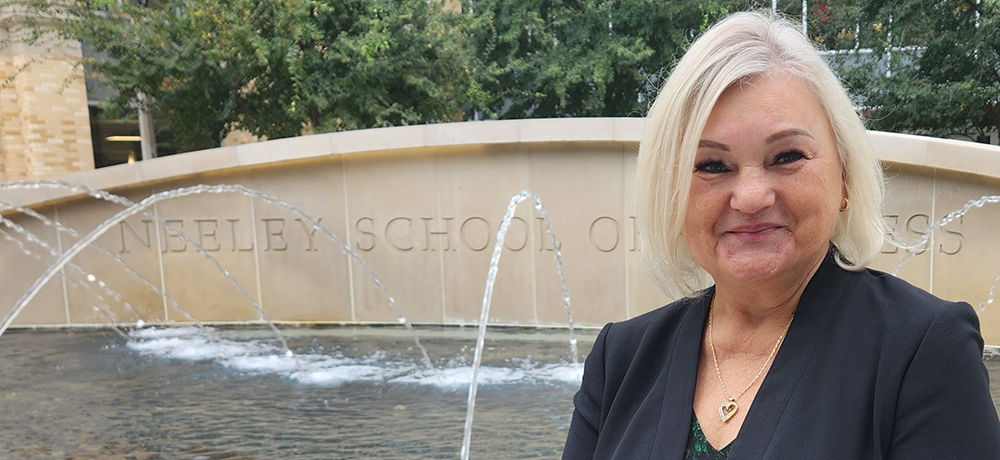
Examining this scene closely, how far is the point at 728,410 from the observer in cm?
145

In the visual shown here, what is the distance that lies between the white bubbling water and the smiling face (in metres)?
4.37

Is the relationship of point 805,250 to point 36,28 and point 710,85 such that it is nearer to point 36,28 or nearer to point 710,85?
point 710,85

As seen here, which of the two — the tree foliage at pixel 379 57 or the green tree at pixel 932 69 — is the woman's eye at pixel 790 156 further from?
the green tree at pixel 932 69

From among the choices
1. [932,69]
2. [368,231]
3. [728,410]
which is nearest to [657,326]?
[728,410]

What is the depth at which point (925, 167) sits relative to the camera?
6.73m

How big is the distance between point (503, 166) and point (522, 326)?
1.77 meters

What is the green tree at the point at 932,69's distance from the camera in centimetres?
1176

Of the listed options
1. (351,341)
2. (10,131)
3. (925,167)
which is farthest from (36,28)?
(925,167)

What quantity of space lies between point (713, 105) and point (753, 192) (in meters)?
0.17

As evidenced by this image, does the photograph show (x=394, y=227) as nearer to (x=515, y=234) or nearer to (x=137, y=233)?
(x=515, y=234)

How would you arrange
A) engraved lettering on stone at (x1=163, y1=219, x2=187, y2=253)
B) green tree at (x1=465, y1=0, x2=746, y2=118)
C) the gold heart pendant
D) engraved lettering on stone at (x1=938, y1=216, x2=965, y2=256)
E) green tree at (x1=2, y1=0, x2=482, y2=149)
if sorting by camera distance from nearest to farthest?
the gold heart pendant, engraved lettering on stone at (x1=938, y1=216, x2=965, y2=256), engraved lettering on stone at (x1=163, y1=219, x2=187, y2=253), green tree at (x1=2, y1=0, x2=482, y2=149), green tree at (x1=465, y1=0, x2=746, y2=118)

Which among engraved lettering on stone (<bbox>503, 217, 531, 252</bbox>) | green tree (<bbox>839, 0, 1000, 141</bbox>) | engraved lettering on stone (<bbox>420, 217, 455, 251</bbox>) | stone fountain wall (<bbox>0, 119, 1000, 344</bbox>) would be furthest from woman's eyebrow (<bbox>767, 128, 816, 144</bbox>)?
green tree (<bbox>839, 0, 1000, 141</bbox>)

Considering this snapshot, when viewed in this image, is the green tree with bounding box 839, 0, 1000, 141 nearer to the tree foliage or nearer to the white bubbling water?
the tree foliage

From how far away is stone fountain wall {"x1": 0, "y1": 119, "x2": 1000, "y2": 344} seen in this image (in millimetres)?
7969
